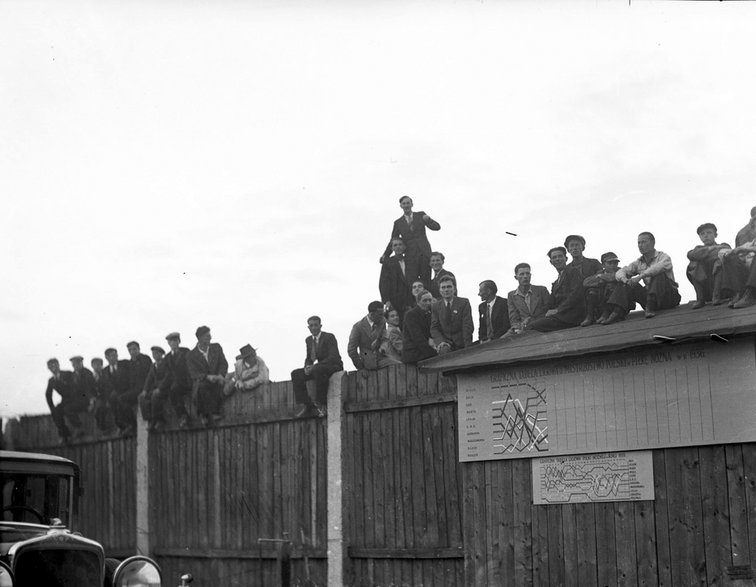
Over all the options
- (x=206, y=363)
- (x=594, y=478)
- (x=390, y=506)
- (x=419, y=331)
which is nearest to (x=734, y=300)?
(x=594, y=478)

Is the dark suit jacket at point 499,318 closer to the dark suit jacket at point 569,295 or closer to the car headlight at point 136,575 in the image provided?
the dark suit jacket at point 569,295

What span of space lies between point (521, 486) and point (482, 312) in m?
1.86

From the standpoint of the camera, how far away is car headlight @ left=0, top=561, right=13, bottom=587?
6.59 m

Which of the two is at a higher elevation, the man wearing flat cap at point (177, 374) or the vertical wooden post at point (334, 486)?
the man wearing flat cap at point (177, 374)

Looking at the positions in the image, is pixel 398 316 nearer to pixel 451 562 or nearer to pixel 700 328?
pixel 451 562

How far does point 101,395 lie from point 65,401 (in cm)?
52

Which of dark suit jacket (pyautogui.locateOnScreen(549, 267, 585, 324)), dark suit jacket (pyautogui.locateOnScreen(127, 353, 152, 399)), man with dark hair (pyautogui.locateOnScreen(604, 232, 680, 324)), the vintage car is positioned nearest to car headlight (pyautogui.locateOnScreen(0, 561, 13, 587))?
the vintage car

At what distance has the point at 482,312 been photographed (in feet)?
37.5

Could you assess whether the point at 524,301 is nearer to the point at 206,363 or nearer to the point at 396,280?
the point at 396,280

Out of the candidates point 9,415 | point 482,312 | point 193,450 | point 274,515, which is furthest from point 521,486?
point 9,415

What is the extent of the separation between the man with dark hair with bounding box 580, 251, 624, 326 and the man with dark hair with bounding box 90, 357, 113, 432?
712 cm

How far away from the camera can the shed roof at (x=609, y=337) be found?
9.40 m

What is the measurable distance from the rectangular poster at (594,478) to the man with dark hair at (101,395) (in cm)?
678

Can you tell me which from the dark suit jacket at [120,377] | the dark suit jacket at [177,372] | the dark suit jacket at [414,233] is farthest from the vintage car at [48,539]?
the dark suit jacket at [120,377]
